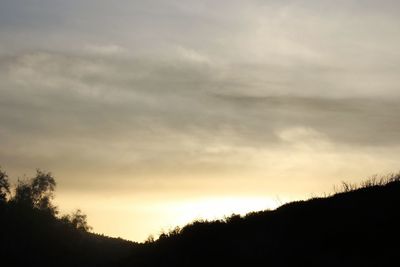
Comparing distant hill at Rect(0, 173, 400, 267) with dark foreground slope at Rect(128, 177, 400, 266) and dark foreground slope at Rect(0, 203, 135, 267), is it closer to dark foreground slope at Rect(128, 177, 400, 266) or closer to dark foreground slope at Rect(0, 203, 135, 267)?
dark foreground slope at Rect(128, 177, 400, 266)

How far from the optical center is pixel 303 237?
768 inches

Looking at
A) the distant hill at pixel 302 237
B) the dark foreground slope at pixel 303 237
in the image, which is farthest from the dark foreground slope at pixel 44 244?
the dark foreground slope at pixel 303 237

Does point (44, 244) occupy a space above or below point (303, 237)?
above

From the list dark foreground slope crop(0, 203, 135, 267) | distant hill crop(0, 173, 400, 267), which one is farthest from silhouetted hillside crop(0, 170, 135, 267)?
distant hill crop(0, 173, 400, 267)

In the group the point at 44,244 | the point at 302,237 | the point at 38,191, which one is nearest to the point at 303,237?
the point at 302,237

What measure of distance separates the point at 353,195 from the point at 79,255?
21.6 metres

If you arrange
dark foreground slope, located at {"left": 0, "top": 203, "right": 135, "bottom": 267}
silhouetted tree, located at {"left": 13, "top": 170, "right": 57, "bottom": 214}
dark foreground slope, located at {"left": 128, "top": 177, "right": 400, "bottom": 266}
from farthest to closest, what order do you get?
silhouetted tree, located at {"left": 13, "top": 170, "right": 57, "bottom": 214} < dark foreground slope, located at {"left": 0, "top": 203, "right": 135, "bottom": 267} < dark foreground slope, located at {"left": 128, "top": 177, "right": 400, "bottom": 266}

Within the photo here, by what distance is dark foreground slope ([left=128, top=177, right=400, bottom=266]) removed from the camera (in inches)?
686

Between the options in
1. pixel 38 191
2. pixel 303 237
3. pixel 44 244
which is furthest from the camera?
pixel 38 191

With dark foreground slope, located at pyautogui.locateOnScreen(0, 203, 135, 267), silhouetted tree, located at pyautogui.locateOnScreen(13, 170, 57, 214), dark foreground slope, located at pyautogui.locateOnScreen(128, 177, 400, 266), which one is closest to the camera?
dark foreground slope, located at pyautogui.locateOnScreen(128, 177, 400, 266)

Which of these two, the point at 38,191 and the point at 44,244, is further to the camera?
the point at 38,191

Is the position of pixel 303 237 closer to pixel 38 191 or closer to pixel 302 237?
pixel 302 237

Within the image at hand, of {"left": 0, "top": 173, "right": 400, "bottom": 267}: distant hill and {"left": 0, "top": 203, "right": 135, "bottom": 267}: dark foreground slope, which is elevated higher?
{"left": 0, "top": 203, "right": 135, "bottom": 267}: dark foreground slope

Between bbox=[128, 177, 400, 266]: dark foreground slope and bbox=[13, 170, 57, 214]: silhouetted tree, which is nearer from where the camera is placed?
bbox=[128, 177, 400, 266]: dark foreground slope
